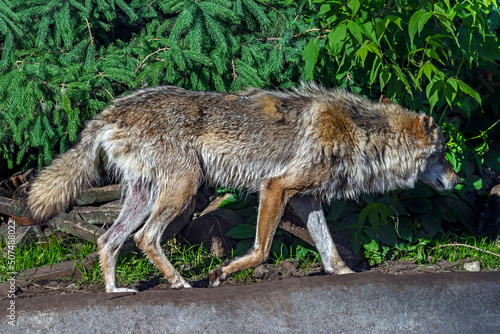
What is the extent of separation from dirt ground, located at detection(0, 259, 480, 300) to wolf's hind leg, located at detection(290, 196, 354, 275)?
0.79 feet

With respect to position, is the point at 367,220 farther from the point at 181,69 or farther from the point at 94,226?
the point at 94,226

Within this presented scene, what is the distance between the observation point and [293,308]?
392cm

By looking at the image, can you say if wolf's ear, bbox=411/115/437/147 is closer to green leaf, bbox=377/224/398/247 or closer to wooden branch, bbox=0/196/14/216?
green leaf, bbox=377/224/398/247

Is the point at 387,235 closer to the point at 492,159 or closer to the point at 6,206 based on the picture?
the point at 492,159

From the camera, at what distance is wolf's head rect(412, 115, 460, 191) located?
520 cm

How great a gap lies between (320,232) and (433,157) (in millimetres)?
1287

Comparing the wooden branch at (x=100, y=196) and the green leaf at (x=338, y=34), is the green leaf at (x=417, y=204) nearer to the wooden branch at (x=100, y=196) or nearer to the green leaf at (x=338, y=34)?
the green leaf at (x=338, y=34)

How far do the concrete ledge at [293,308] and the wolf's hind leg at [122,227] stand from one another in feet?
2.29

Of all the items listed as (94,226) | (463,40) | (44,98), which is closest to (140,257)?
(94,226)

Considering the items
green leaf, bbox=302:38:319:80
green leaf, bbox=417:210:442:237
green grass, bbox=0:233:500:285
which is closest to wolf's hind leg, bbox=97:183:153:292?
green grass, bbox=0:233:500:285

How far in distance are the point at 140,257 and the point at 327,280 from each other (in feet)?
6.96

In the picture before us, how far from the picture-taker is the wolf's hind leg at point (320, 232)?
16.9 ft

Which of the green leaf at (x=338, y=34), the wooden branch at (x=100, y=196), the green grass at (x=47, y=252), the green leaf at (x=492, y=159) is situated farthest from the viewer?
the green leaf at (x=492, y=159)
